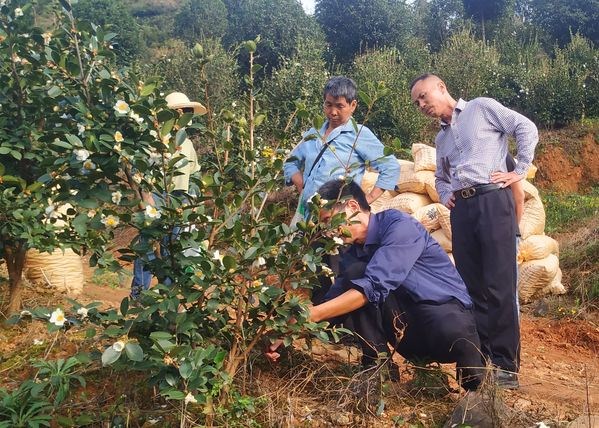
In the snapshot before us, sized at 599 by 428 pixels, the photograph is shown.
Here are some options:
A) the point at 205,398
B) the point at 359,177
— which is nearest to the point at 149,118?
the point at 205,398

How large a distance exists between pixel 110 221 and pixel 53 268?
2.56 m

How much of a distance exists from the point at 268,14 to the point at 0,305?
15599 millimetres

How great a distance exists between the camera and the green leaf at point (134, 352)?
1.76 m

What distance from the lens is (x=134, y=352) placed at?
1.77 m

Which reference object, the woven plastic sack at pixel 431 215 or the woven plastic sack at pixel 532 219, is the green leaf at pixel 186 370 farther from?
the woven plastic sack at pixel 532 219

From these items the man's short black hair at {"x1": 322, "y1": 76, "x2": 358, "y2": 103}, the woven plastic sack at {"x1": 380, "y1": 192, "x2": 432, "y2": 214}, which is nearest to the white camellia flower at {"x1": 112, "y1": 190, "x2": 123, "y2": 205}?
the man's short black hair at {"x1": 322, "y1": 76, "x2": 358, "y2": 103}

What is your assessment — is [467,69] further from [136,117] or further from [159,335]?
[159,335]

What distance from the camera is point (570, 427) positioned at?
6.88 ft

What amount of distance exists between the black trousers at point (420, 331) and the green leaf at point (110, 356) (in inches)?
40.1

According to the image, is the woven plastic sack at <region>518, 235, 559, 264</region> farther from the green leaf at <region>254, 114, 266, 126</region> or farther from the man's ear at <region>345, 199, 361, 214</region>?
the green leaf at <region>254, 114, 266, 126</region>

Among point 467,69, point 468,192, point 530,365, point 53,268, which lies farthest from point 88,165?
point 467,69

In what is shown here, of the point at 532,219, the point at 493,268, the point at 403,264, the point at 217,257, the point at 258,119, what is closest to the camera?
the point at 217,257

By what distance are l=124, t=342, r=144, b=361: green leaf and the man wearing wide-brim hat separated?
0.95ft

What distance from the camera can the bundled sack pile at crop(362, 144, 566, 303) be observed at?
5.66m
